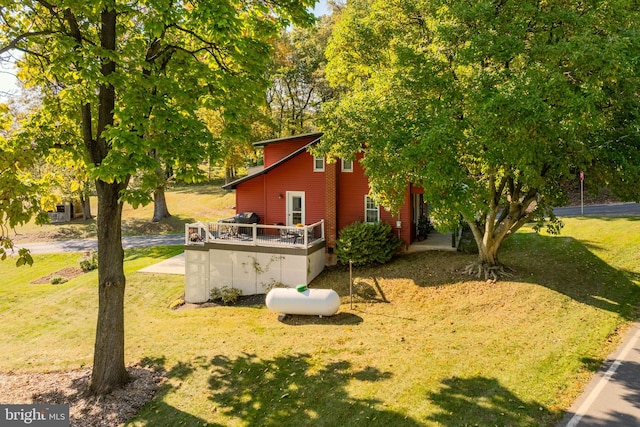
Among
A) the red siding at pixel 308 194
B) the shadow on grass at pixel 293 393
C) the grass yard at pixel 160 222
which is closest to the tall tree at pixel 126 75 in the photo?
the shadow on grass at pixel 293 393

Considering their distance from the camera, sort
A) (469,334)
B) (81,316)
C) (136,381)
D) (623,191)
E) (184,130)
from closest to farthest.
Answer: (184,130) < (136,381) < (469,334) < (623,191) < (81,316)

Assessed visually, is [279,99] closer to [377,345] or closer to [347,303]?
[347,303]

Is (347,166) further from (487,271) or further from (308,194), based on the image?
(487,271)

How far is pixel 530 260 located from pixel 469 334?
25.7 ft

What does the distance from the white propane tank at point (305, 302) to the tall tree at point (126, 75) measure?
5.92 m

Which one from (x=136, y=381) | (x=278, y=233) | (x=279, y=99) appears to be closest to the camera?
(x=136, y=381)

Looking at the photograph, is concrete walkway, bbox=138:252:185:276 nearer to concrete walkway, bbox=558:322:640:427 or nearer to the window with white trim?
the window with white trim

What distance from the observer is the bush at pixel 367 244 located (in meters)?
19.4

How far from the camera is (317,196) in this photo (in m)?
21.4

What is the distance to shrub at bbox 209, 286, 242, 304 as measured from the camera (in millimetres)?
19031

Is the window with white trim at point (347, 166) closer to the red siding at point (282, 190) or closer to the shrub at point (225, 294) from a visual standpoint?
the red siding at point (282, 190)

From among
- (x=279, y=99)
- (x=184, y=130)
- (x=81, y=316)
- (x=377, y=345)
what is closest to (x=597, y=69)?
(x=377, y=345)

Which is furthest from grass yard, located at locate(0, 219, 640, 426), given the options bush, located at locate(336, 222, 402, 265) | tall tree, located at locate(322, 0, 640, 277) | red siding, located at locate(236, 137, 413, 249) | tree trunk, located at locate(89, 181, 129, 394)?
tall tree, located at locate(322, 0, 640, 277)

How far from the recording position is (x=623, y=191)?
13.7 m
